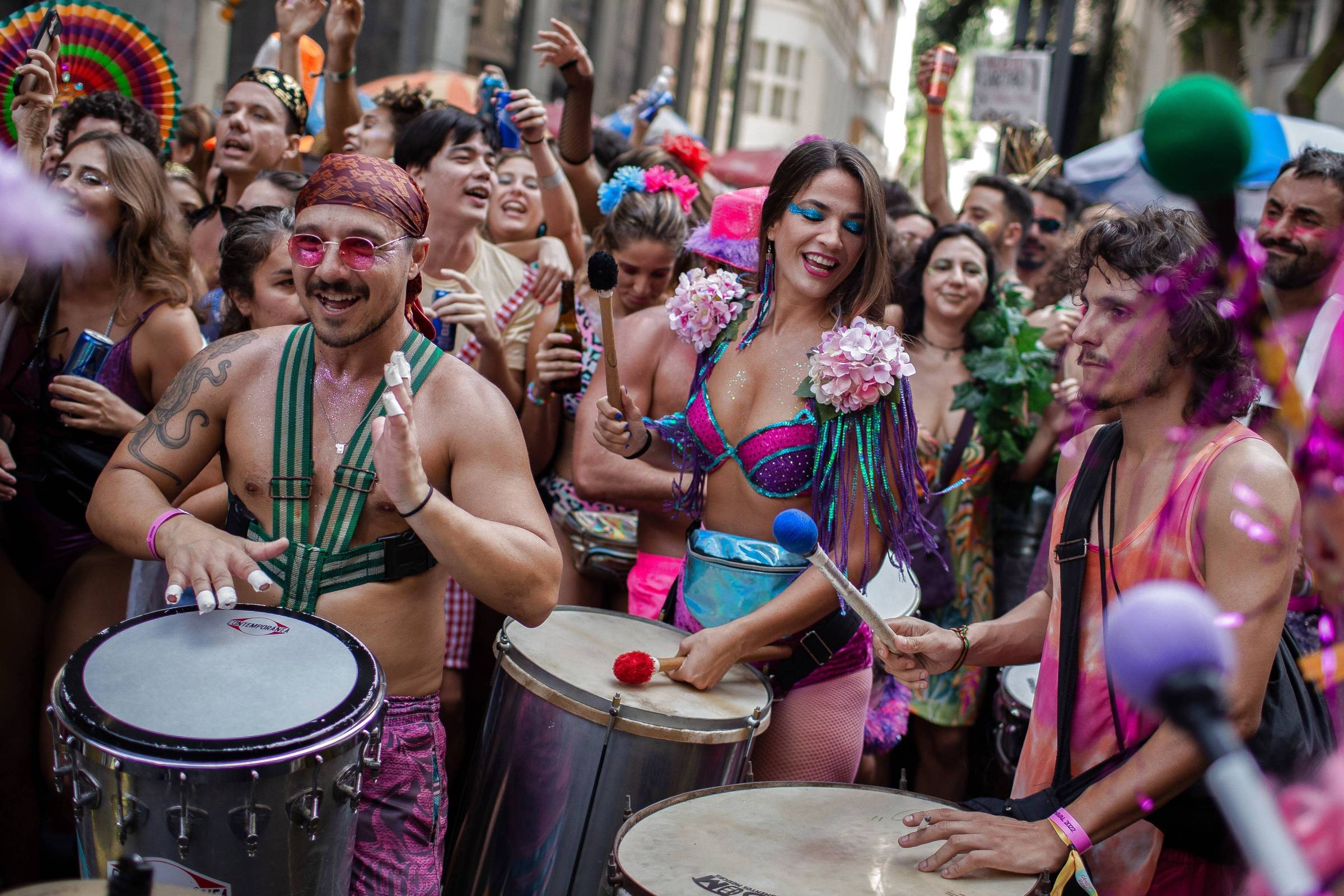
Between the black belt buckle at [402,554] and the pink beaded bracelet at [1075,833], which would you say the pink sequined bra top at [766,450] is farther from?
the pink beaded bracelet at [1075,833]

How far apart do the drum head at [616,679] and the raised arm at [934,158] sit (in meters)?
4.04

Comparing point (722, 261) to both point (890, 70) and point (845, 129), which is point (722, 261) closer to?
point (845, 129)

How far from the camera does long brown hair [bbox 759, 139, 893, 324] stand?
10.00 ft

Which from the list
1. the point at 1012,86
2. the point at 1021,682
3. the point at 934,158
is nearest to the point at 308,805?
the point at 1021,682

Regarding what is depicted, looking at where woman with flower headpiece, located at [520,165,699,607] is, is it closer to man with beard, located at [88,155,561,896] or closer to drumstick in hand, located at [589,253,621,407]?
drumstick in hand, located at [589,253,621,407]

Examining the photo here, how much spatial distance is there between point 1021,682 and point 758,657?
1121 millimetres

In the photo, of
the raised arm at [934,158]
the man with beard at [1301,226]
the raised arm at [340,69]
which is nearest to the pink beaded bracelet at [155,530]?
the man with beard at [1301,226]

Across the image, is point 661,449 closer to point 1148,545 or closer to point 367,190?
point 367,190

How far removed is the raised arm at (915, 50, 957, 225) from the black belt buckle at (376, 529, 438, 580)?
14.8 feet

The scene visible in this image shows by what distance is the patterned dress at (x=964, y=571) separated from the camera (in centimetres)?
450

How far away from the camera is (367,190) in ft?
8.54

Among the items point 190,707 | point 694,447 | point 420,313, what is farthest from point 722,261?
point 190,707

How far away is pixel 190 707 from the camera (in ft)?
6.47

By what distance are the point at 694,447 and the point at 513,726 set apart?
0.89 metres
